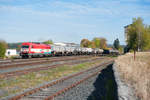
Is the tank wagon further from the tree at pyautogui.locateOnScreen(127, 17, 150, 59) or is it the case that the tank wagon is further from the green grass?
the tree at pyautogui.locateOnScreen(127, 17, 150, 59)

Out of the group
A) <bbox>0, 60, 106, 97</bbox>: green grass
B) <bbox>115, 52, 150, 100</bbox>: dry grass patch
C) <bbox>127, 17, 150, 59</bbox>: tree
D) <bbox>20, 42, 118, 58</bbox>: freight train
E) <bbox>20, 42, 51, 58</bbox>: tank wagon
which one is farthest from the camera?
<bbox>127, 17, 150, 59</bbox>: tree

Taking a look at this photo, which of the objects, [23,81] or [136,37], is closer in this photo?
[23,81]

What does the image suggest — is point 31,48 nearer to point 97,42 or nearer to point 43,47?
point 43,47

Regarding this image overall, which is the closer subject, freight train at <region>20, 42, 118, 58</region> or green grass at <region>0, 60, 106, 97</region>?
green grass at <region>0, 60, 106, 97</region>

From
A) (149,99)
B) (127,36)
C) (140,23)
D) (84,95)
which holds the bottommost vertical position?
(84,95)

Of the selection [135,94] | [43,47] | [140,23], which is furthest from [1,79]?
[140,23]

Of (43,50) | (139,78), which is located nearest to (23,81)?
(139,78)

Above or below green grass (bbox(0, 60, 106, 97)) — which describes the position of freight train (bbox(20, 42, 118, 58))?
above

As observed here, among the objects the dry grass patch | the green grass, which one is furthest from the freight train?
the dry grass patch

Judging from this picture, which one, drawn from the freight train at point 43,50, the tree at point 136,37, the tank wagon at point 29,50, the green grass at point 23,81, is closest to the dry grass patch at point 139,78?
the green grass at point 23,81

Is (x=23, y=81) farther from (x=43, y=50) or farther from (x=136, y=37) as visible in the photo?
(x=136, y=37)

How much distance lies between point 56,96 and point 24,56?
90.1 feet

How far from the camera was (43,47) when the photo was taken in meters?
37.8

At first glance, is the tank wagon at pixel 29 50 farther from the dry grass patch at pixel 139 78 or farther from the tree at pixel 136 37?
the tree at pixel 136 37
